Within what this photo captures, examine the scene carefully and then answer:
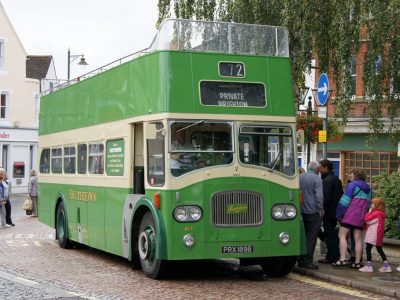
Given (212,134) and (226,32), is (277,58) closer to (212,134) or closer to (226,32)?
(226,32)

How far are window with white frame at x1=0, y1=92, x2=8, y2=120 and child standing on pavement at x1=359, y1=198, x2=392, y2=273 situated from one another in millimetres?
42573

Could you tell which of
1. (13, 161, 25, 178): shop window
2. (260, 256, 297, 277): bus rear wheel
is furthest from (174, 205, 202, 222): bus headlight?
(13, 161, 25, 178): shop window

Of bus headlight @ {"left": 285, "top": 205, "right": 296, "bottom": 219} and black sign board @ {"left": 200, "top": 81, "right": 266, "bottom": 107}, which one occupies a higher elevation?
black sign board @ {"left": 200, "top": 81, "right": 266, "bottom": 107}

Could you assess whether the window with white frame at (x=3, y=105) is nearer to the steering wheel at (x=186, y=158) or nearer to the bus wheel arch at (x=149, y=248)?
the bus wheel arch at (x=149, y=248)

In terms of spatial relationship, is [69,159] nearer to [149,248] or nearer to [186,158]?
[149,248]

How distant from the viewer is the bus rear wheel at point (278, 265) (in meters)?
12.7

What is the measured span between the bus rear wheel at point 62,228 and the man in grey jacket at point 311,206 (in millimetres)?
6003

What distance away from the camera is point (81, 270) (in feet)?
45.2

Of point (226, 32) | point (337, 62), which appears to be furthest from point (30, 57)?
point (226, 32)

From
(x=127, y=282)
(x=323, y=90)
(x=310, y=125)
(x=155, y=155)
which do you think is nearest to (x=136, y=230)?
(x=127, y=282)

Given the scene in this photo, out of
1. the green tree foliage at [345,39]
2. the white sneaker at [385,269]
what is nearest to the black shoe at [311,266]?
the white sneaker at [385,269]

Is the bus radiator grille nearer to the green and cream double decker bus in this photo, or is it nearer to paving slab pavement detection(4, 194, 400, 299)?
the green and cream double decker bus

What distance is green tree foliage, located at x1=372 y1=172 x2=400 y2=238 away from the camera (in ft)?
51.0

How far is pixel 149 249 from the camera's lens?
1238 centimetres
